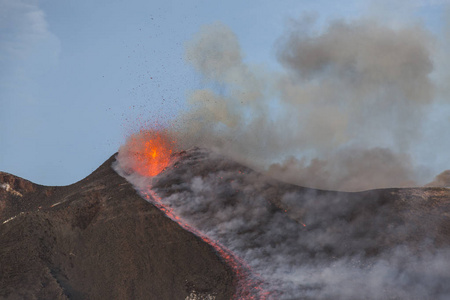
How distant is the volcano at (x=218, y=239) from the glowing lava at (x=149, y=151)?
1.71ft

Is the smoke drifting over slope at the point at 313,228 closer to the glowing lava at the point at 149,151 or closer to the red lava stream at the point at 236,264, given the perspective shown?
the red lava stream at the point at 236,264

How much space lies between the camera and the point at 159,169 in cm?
2330

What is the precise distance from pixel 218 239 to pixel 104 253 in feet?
15.2

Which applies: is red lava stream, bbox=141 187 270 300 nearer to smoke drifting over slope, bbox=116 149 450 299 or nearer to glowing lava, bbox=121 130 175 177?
smoke drifting over slope, bbox=116 149 450 299

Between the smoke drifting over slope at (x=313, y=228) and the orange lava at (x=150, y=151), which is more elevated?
the orange lava at (x=150, y=151)

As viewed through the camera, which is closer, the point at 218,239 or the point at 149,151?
the point at 218,239

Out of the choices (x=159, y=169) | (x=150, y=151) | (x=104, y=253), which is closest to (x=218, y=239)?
(x=104, y=253)

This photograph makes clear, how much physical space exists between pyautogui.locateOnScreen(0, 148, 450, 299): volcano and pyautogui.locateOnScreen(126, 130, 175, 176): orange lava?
0.52 m

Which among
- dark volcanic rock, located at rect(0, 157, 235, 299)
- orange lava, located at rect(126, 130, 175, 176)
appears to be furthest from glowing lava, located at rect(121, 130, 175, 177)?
dark volcanic rock, located at rect(0, 157, 235, 299)

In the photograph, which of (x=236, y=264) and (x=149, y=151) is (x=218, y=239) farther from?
(x=149, y=151)

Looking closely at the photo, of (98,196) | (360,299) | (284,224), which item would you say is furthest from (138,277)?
(360,299)

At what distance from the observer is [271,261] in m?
18.8

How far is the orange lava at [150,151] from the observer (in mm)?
23469

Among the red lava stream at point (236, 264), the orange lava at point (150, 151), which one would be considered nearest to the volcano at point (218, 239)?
the red lava stream at point (236, 264)
